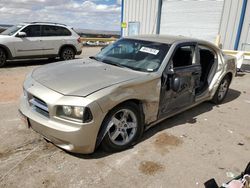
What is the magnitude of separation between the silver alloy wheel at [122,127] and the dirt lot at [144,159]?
19 centimetres

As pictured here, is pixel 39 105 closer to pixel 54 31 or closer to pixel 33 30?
pixel 33 30

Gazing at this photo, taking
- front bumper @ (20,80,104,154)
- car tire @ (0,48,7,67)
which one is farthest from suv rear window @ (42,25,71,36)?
front bumper @ (20,80,104,154)

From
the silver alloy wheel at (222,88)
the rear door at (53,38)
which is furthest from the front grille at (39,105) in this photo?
the rear door at (53,38)

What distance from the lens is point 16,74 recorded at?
25.4 ft

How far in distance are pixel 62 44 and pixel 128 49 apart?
6907mm

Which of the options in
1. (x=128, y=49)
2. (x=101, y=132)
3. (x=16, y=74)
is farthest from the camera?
(x=16, y=74)

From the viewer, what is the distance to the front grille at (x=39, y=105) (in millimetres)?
2806

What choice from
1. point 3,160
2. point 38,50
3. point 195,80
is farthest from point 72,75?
point 38,50

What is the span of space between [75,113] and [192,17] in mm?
10720

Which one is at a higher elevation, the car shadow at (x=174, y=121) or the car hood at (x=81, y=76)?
the car hood at (x=81, y=76)

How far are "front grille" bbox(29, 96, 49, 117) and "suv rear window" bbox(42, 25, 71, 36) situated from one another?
749 centimetres

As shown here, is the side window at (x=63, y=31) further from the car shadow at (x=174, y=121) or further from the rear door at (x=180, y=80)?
the rear door at (x=180, y=80)

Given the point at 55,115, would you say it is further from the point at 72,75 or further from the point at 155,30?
the point at 155,30

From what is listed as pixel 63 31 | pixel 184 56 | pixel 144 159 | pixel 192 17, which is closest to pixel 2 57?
pixel 63 31
